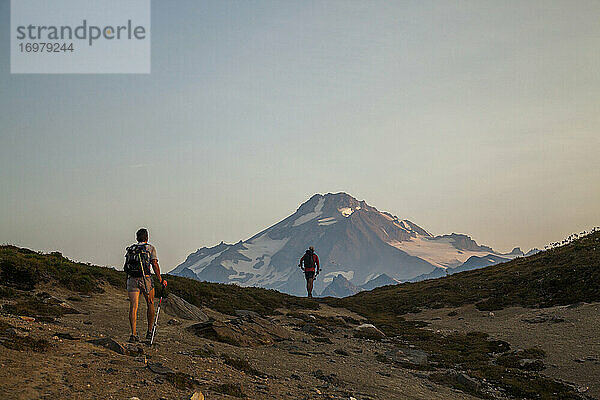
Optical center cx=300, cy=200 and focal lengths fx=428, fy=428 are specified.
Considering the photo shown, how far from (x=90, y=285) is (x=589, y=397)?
22245 millimetres

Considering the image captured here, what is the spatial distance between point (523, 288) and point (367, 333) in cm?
1364

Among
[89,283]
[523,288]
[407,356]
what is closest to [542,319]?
[523,288]

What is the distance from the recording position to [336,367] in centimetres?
1491

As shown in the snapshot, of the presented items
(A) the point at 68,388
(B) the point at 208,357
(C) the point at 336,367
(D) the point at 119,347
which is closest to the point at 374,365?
(C) the point at 336,367

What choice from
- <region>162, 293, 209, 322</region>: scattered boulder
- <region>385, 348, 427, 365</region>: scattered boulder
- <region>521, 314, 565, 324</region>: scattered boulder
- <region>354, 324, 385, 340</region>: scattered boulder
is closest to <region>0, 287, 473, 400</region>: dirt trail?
<region>385, 348, 427, 365</region>: scattered boulder

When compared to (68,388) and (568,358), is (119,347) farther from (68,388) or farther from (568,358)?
(568,358)

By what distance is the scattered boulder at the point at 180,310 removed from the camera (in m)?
19.5

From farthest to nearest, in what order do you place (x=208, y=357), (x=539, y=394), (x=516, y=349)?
(x=516, y=349) → (x=539, y=394) → (x=208, y=357)

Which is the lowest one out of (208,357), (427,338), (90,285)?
(427,338)

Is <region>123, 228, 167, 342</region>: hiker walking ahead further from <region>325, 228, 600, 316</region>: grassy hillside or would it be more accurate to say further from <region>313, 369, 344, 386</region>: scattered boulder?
<region>325, 228, 600, 316</region>: grassy hillside

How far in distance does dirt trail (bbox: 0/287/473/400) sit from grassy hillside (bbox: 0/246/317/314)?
210cm

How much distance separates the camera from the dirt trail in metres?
8.83

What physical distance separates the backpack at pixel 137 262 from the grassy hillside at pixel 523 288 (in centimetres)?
2131

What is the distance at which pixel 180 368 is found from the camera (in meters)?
11.0
